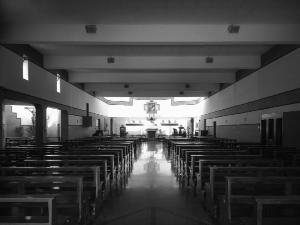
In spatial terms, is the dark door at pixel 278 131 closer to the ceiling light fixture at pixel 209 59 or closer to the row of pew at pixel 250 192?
the ceiling light fixture at pixel 209 59

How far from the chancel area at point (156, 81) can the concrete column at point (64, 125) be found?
4 cm

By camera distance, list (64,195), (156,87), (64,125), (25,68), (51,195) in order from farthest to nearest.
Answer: (156,87) → (64,125) → (25,68) → (64,195) → (51,195)

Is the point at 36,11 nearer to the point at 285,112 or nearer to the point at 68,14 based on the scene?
the point at 68,14

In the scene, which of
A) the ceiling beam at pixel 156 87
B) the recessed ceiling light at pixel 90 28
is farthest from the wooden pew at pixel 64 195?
the ceiling beam at pixel 156 87

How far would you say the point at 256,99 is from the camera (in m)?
10.4

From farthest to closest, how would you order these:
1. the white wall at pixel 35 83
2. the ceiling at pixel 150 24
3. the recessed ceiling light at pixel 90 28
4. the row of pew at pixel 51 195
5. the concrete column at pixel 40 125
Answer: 1. the concrete column at pixel 40 125
2. the white wall at pixel 35 83
3. the recessed ceiling light at pixel 90 28
4. the ceiling at pixel 150 24
5. the row of pew at pixel 51 195

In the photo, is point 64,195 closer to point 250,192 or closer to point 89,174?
point 89,174

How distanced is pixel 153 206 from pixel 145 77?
9323mm

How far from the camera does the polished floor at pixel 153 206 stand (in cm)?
327

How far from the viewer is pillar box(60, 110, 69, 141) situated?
1211 cm

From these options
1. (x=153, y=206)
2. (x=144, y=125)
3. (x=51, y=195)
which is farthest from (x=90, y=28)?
(x=144, y=125)

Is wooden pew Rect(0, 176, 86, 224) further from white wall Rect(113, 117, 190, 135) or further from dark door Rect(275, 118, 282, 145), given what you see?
white wall Rect(113, 117, 190, 135)

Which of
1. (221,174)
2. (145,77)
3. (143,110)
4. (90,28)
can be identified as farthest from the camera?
(143,110)

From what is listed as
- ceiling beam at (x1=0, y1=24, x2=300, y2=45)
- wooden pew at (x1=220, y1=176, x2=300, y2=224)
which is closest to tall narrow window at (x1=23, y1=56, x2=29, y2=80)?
ceiling beam at (x1=0, y1=24, x2=300, y2=45)
